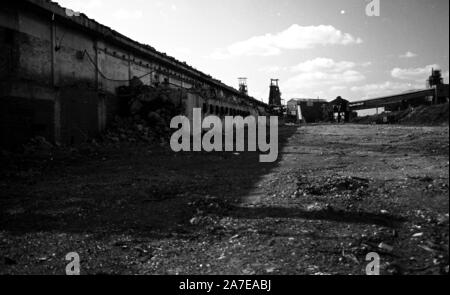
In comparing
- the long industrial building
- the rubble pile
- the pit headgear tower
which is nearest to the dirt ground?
the long industrial building

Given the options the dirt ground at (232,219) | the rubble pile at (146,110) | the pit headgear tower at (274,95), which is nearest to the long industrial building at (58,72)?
the rubble pile at (146,110)

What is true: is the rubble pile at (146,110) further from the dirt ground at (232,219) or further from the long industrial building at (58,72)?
the dirt ground at (232,219)

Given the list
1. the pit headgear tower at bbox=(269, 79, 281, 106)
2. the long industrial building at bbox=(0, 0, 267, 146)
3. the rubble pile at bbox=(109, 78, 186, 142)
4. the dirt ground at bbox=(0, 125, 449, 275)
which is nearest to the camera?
the dirt ground at bbox=(0, 125, 449, 275)

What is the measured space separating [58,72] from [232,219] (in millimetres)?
9736

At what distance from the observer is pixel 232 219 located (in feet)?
→ 14.6

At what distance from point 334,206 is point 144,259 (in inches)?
93.6

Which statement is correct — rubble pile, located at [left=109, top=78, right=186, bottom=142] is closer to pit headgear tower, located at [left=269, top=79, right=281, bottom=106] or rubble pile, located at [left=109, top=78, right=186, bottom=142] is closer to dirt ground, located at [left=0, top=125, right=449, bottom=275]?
dirt ground, located at [left=0, top=125, right=449, bottom=275]

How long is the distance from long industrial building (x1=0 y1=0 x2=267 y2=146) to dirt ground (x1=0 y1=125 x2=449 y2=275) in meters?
2.72

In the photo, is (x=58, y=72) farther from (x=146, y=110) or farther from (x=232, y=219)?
(x=232, y=219)

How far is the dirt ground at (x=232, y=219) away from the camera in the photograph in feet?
10.1

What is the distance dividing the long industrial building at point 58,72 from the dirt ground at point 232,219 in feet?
8.92

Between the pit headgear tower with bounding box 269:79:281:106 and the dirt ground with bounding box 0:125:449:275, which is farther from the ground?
the pit headgear tower with bounding box 269:79:281:106

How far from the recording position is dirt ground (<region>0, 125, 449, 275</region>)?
3.07m
